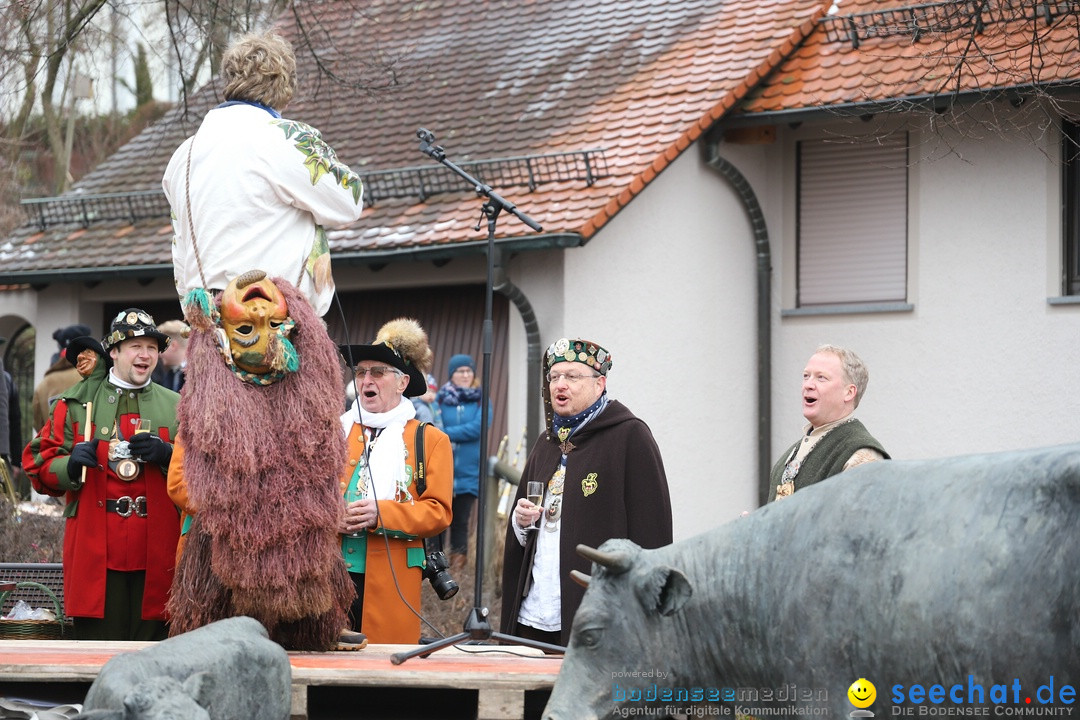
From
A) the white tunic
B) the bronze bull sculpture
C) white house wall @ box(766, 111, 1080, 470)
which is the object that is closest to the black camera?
the white tunic

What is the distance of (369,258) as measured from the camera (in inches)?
520

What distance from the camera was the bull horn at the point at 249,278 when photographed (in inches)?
214

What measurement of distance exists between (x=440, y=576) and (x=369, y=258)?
24.4 feet

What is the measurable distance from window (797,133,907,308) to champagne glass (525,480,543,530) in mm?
8073

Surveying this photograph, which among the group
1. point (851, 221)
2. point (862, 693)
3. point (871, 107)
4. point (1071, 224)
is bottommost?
point (862, 693)

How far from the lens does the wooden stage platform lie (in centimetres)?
Answer: 501

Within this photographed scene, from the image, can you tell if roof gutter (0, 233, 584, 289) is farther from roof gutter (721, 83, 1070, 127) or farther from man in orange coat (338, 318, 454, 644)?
man in orange coat (338, 318, 454, 644)

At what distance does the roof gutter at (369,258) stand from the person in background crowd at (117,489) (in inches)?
231

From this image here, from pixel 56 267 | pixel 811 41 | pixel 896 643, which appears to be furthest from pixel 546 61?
pixel 896 643

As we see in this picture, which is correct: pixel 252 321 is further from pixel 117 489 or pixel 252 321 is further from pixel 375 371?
pixel 117 489

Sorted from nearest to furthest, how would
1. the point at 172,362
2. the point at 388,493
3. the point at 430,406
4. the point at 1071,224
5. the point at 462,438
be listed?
the point at 388,493 → the point at 172,362 → the point at 462,438 → the point at 430,406 → the point at 1071,224

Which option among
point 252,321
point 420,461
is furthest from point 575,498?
point 252,321

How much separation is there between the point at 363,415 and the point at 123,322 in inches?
43.7

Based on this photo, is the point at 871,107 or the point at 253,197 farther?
the point at 871,107
